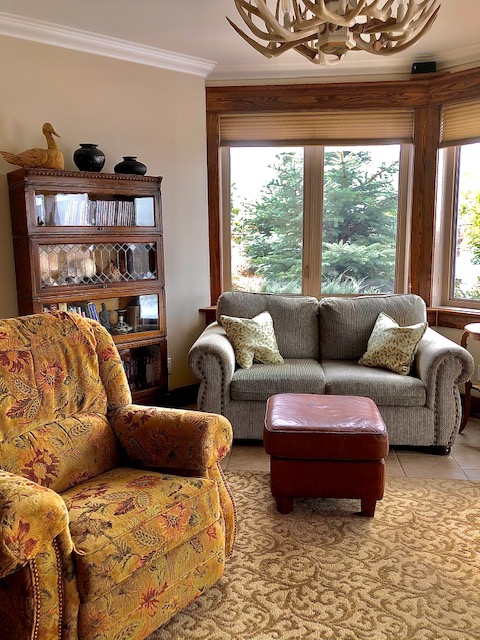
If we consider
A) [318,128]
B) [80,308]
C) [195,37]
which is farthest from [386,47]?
[80,308]

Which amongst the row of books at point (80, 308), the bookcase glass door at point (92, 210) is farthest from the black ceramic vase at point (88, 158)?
the row of books at point (80, 308)

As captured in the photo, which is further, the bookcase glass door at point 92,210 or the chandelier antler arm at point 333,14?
the bookcase glass door at point 92,210

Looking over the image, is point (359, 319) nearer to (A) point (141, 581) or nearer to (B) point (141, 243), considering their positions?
(B) point (141, 243)

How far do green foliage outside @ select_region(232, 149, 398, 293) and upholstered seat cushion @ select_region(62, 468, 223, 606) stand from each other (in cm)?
276

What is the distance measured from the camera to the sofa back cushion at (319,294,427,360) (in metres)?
3.90

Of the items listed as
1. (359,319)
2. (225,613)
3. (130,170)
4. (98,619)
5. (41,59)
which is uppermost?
(41,59)

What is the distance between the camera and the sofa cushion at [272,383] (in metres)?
3.43

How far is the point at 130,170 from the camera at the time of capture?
12.3 feet

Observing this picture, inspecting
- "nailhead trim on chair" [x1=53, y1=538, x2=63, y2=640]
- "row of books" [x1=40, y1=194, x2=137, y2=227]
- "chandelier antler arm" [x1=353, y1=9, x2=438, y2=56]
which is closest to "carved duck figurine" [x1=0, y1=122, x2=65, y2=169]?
"row of books" [x1=40, y1=194, x2=137, y2=227]

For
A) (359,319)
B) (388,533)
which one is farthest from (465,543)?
(359,319)

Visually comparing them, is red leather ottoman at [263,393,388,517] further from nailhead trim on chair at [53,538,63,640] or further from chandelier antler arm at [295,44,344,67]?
chandelier antler arm at [295,44,344,67]

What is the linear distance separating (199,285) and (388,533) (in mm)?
2583

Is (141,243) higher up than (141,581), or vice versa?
(141,243)

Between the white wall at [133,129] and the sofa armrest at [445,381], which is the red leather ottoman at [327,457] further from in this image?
the white wall at [133,129]
